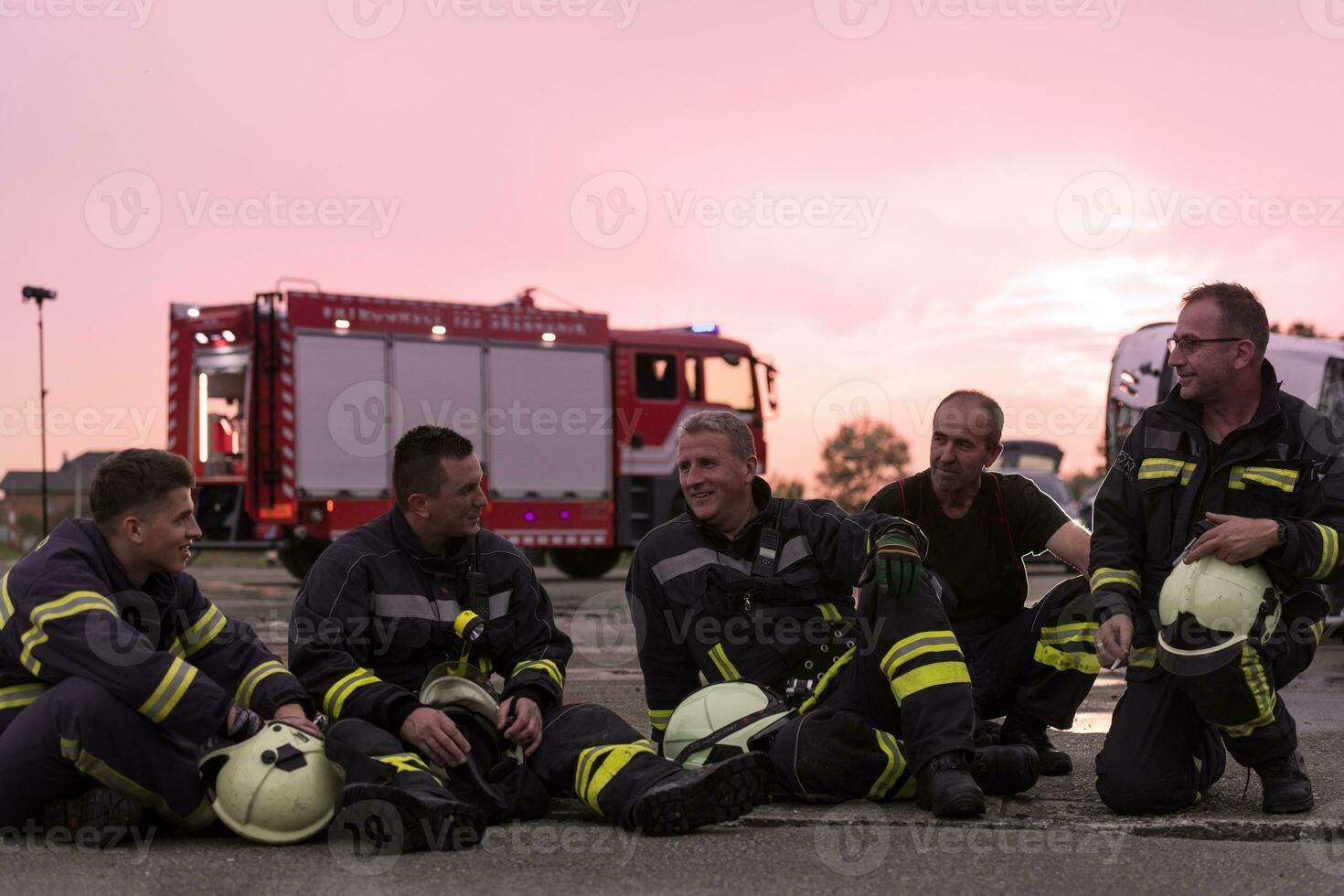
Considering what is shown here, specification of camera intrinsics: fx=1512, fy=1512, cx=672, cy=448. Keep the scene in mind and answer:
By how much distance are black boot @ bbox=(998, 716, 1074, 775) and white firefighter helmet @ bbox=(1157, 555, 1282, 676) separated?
2.97 ft

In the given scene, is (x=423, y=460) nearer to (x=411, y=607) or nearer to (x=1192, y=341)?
(x=411, y=607)

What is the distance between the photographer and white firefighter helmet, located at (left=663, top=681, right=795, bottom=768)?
4.43 m

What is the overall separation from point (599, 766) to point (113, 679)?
1282 millimetres

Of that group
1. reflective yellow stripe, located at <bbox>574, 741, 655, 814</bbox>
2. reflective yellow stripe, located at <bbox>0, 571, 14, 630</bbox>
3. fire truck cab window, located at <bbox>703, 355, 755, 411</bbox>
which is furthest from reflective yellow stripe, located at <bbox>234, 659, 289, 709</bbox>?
fire truck cab window, located at <bbox>703, 355, 755, 411</bbox>

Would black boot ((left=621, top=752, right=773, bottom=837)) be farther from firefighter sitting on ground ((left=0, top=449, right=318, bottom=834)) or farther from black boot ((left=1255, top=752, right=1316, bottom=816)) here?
black boot ((left=1255, top=752, right=1316, bottom=816))

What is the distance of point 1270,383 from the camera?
4.39 meters

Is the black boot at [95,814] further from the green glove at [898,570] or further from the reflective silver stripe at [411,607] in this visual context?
the green glove at [898,570]

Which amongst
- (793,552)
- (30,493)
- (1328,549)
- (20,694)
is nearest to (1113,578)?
(1328,549)

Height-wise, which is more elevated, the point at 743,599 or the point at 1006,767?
the point at 743,599

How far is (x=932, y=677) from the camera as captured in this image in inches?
162

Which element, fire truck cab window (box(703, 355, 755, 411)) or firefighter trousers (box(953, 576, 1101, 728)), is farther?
fire truck cab window (box(703, 355, 755, 411))

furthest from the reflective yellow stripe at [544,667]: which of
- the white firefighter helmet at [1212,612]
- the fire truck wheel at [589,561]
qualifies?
the fire truck wheel at [589,561]

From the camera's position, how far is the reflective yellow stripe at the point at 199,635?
4277 mm

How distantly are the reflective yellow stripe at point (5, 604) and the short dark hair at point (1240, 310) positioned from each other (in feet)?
11.1
